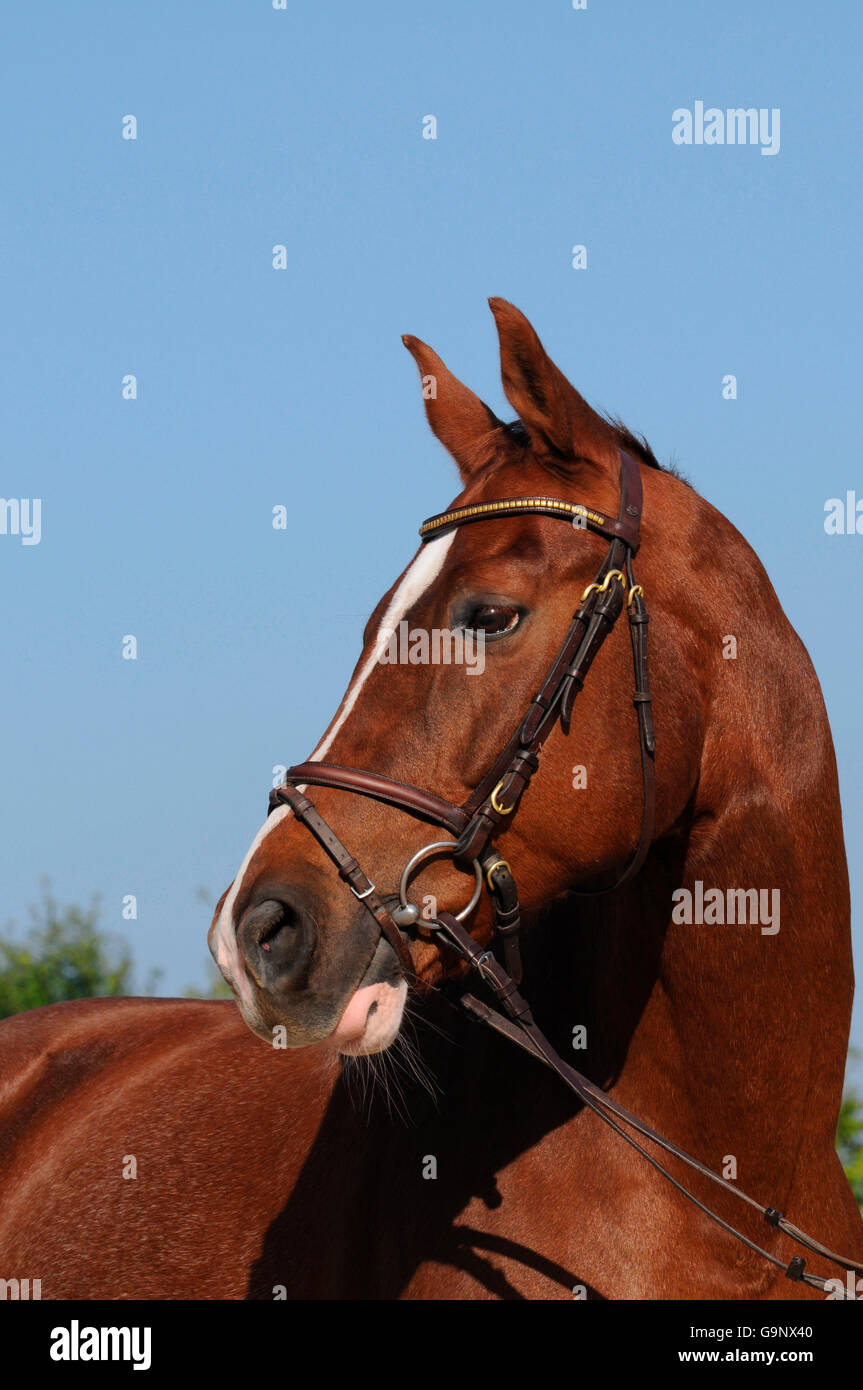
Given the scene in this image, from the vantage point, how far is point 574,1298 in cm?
356

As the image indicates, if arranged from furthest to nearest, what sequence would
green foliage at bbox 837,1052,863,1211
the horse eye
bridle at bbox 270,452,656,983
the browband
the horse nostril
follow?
green foliage at bbox 837,1052,863,1211 < the browband < the horse eye < bridle at bbox 270,452,656,983 < the horse nostril

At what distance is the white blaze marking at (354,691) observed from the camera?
3.23m

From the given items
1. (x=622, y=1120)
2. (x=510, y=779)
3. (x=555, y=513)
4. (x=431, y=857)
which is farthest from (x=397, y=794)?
(x=622, y=1120)

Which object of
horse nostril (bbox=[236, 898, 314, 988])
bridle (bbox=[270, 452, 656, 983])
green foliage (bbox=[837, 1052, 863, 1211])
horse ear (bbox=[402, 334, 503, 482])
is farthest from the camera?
green foliage (bbox=[837, 1052, 863, 1211])

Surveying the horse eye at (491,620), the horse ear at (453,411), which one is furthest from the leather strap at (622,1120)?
the horse ear at (453,411)

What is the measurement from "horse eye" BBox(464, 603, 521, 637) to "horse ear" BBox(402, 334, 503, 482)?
0.77 m

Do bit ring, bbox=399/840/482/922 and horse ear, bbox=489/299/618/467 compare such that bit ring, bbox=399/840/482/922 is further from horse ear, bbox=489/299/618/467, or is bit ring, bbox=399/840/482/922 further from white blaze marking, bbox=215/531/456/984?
horse ear, bbox=489/299/618/467

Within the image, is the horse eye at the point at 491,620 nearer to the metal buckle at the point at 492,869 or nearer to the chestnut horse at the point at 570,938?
the chestnut horse at the point at 570,938

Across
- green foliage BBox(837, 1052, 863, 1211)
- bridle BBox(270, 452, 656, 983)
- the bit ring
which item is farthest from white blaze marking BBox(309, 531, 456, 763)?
green foliage BBox(837, 1052, 863, 1211)

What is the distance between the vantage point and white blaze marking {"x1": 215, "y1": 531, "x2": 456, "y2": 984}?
3.23 m

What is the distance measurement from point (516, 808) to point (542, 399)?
42.2 inches

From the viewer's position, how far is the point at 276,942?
3.21 m

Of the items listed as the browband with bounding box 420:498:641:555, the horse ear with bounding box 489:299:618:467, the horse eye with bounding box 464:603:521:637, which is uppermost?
the horse ear with bounding box 489:299:618:467
